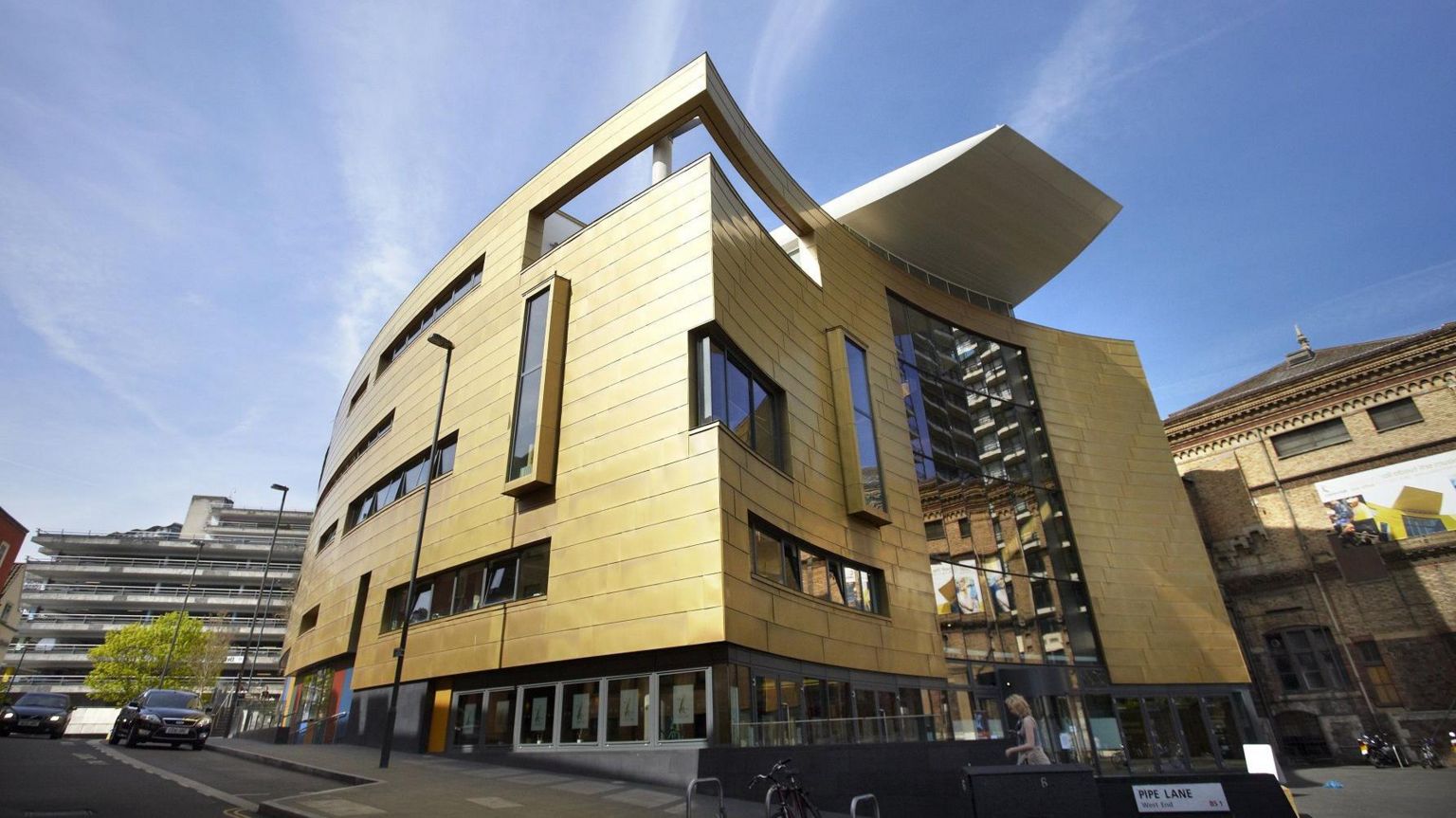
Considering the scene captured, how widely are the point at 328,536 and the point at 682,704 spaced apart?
27.2 metres

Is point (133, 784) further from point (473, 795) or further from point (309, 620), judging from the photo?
point (309, 620)

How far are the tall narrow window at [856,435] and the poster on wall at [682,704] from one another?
7.66 m

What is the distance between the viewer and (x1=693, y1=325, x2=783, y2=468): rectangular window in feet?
49.9

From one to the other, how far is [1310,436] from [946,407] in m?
20.0

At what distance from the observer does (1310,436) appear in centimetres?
3262

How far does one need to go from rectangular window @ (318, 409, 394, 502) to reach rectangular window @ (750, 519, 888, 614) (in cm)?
1817

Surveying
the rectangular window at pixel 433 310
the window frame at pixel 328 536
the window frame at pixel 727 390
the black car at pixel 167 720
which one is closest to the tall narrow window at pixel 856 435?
the window frame at pixel 727 390

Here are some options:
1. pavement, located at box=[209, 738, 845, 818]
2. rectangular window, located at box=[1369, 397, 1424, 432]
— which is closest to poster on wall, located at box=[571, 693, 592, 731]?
pavement, located at box=[209, 738, 845, 818]

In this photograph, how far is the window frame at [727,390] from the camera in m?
15.0

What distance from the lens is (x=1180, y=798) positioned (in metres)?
7.08

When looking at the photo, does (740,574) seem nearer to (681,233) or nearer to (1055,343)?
(681,233)

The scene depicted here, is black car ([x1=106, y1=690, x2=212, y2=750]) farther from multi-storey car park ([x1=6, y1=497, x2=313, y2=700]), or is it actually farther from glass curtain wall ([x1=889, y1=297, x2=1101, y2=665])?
multi-storey car park ([x1=6, y1=497, x2=313, y2=700])

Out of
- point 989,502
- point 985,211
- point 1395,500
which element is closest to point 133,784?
point 989,502

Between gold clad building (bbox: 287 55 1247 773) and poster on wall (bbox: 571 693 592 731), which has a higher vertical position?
gold clad building (bbox: 287 55 1247 773)
